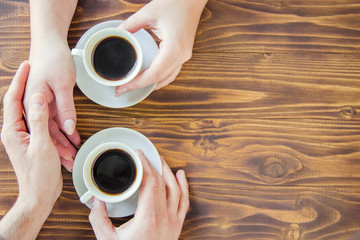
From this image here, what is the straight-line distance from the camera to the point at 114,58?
32.0 inches

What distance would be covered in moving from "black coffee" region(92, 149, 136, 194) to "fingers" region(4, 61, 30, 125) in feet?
0.84

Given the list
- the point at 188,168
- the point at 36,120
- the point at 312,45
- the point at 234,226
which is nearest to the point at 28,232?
the point at 36,120

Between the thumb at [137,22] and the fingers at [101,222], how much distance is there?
483 millimetres

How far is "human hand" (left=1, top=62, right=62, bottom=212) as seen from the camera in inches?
29.6

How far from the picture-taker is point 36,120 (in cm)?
74

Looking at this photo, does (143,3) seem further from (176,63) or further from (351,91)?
(351,91)

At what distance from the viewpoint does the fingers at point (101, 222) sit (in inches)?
31.2

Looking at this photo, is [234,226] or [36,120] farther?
[234,226]

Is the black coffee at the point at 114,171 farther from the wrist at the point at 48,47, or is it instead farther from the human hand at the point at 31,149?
the wrist at the point at 48,47

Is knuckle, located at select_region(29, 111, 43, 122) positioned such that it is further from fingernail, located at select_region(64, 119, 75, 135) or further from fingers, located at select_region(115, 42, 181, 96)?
fingers, located at select_region(115, 42, 181, 96)

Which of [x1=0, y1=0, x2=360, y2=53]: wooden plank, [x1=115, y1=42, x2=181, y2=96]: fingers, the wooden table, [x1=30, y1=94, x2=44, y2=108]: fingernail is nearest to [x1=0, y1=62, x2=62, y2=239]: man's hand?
[x1=30, y1=94, x2=44, y2=108]: fingernail

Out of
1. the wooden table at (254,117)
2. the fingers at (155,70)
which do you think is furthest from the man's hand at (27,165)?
the fingers at (155,70)

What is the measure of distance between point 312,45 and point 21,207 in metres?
0.99

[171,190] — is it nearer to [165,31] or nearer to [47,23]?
[165,31]
